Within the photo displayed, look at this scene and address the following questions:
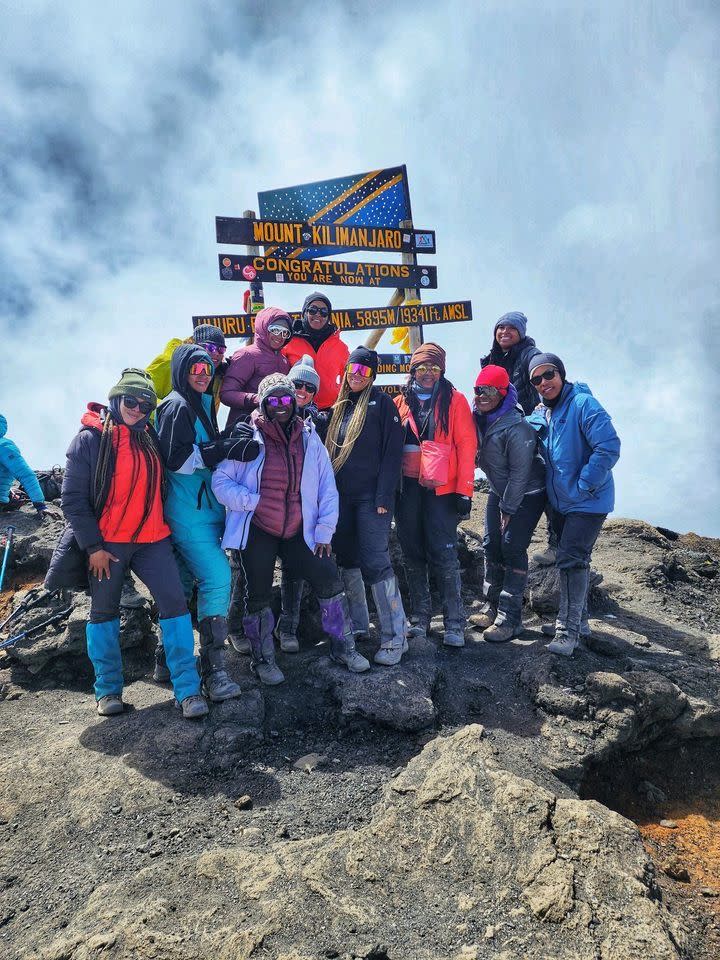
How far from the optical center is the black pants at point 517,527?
20.1ft

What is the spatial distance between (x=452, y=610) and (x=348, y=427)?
2.25 m

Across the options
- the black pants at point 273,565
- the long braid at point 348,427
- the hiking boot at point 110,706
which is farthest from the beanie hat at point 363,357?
the hiking boot at point 110,706

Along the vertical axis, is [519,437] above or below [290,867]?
Answer: above

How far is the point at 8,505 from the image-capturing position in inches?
496

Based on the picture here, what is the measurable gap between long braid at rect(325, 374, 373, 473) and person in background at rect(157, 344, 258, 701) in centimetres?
95

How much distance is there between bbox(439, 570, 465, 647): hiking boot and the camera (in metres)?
6.07

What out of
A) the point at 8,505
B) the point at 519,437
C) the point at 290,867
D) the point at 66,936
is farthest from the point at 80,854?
the point at 8,505

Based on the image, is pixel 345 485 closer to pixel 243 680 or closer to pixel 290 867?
pixel 243 680

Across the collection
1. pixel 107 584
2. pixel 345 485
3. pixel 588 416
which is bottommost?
pixel 107 584

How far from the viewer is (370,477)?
5.61 meters

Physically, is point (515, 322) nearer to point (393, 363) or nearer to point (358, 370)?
point (358, 370)

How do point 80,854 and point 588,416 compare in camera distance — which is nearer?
point 80,854

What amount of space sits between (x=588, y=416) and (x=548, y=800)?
3388mm

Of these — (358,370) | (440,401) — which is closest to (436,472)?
(440,401)
